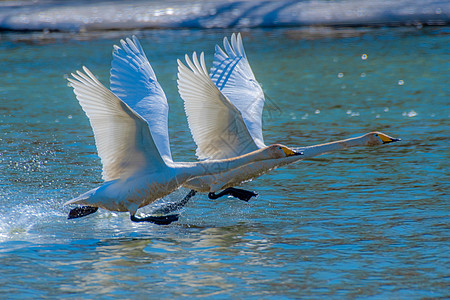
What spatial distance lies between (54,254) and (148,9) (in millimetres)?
14827

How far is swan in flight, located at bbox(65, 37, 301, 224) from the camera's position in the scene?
6.52 meters

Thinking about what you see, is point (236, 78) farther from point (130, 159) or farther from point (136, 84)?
point (130, 159)

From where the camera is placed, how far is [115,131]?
6.64 m

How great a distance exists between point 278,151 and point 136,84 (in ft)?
5.20

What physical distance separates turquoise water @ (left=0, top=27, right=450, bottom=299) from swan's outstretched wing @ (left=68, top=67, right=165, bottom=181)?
589 mm

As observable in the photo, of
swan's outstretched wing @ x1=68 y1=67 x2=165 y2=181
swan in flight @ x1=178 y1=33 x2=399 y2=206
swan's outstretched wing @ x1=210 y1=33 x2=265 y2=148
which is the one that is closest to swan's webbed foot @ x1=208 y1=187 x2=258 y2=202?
swan in flight @ x1=178 y1=33 x2=399 y2=206

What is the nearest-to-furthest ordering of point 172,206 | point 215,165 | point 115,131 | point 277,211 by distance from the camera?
point 115,131, point 215,165, point 277,211, point 172,206

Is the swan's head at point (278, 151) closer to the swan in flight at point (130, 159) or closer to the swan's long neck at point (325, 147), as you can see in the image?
the swan in flight at point (130, 159)

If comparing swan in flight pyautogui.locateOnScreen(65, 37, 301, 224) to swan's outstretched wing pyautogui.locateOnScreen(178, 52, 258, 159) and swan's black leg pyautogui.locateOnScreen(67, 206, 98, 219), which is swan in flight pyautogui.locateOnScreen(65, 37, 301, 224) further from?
swan's outstretched wing pyautogui.locateOnScreen(178, 52, 258, 159)

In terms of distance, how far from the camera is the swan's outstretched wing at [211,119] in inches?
298

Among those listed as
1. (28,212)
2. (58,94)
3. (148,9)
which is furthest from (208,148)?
(148,9)

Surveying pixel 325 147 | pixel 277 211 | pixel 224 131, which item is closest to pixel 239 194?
pixel 277 211

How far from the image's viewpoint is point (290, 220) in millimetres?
7137

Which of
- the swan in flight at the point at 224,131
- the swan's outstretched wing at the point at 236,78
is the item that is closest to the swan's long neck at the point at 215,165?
the swan in flight at the point at 224,131
